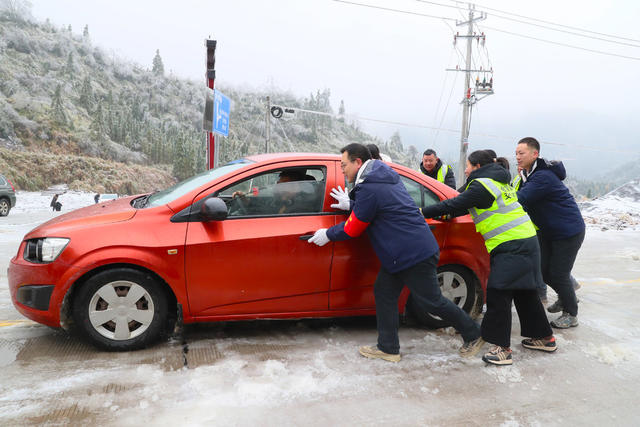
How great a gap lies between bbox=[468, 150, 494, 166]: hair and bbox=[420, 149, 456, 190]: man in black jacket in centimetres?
251

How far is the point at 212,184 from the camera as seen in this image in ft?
11.5

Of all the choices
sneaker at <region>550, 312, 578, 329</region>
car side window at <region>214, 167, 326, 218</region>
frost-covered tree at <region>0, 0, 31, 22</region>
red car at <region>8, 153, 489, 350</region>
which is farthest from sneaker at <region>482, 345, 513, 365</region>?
frost-covered tree at <region>0, 0, 31, 22</region>

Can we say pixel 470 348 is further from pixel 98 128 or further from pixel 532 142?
pixel 98 128

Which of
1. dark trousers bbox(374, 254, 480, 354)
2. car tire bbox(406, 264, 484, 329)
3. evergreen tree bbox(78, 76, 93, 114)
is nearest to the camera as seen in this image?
dark trousers bbox(374, 254, 480, 354)

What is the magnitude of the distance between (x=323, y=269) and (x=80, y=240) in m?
1.77

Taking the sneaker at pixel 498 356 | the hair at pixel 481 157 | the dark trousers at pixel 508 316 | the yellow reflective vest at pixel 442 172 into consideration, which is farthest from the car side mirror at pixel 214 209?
the yellow reflective vest at pixel 442 172

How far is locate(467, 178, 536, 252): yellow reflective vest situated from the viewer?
3355mm

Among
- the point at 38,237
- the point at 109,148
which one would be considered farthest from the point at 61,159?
the point at 38,237

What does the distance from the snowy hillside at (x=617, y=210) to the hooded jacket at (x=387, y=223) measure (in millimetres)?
11569

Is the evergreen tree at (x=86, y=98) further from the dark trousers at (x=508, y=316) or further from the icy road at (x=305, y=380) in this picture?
the dark trousers at (x=508, y=316)

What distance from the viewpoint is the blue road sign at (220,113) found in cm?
838

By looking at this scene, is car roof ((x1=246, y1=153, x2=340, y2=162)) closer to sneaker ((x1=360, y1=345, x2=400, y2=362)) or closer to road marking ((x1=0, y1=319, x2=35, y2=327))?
sneaker ((x1=360, y1=345, x2=400, y2=362))

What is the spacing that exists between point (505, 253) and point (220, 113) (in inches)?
272

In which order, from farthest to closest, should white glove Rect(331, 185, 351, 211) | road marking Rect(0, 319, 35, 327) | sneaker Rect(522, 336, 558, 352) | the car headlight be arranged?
1. road marking Rect(0, 319, 35, 327)
2. sneaker Rect(522, 336, 558, 352)
3. white glove Rect(331, 185, 351, 211)
4. the car headlight
